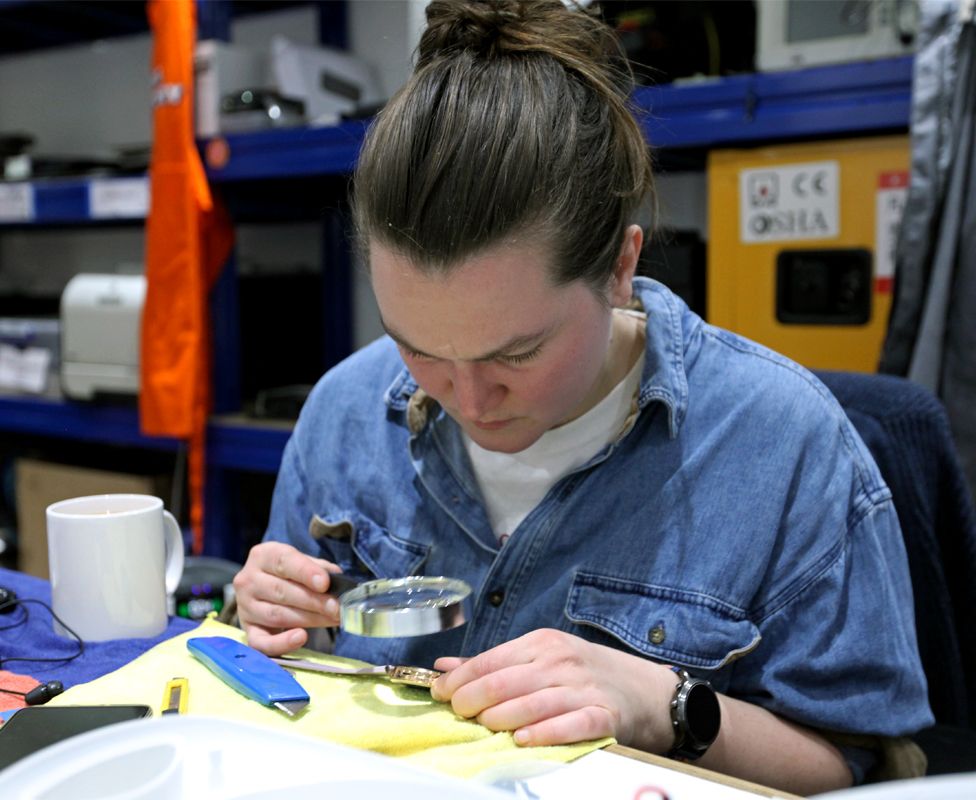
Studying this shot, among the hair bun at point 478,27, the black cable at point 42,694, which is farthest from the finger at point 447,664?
the hair bun at point 478,27

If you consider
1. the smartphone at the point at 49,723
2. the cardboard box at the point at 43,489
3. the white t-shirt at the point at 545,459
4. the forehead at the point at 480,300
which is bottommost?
the cardboard box at the point at 43,489

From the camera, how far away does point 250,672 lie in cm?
69

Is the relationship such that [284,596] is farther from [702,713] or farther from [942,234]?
[942,234]

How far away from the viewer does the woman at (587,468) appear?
0.74 meters

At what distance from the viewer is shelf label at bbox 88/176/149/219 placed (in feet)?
7.13

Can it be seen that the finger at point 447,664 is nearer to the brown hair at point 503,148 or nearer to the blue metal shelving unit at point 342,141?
the brown hair at point 503,148

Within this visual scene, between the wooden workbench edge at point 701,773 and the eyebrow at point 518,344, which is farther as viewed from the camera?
the eyebrow at point 518,344

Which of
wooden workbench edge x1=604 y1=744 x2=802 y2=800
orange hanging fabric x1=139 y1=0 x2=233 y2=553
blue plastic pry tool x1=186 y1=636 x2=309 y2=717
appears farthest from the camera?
orange hanging fabric x1=139 y1=0 x2=233 y2=553

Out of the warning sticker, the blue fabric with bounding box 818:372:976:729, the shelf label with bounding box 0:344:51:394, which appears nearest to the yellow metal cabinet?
the warning sticker

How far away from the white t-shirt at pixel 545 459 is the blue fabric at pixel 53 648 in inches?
11.6

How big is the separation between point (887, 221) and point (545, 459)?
0.85 m

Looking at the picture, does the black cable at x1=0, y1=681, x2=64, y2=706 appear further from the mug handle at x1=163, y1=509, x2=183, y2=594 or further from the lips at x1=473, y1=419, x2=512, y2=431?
the lips at x1=473, y1=419, x2=512, y2=431

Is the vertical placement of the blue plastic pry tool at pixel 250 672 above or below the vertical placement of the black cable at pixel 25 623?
above

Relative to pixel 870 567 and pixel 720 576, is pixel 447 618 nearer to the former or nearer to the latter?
pixel 720 576
